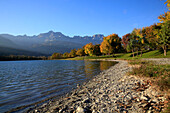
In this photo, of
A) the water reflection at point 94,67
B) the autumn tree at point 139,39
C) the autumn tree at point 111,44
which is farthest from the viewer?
the autumn tree at point 111,44

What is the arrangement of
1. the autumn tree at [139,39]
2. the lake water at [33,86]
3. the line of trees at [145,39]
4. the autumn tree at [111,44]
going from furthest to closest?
the autumn tree at [111,44] < the autumn tree at [139,39] < the line of trees at [145,39] < the lake water at [33,86]

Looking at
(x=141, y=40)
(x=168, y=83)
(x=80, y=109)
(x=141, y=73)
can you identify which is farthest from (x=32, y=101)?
(x=141, y=40)

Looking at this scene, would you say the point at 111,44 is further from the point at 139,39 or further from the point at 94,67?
the point at 94,67

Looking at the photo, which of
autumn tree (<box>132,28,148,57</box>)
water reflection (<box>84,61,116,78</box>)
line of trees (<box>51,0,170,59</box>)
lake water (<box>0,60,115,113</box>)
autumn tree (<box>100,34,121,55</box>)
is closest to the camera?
lake water (<box>0,60,115,113</box>)

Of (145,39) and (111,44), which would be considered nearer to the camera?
(145,39)

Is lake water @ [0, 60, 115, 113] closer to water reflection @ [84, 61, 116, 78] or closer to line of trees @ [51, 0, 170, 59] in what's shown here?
water reflection @ [84, 61, 116, 78]

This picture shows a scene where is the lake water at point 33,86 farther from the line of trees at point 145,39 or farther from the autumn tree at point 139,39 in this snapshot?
the autumn tree at point 139,39

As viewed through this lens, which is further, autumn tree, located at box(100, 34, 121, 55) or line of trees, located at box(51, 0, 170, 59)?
autumn tree, located at box(100, 34, 121, 55)

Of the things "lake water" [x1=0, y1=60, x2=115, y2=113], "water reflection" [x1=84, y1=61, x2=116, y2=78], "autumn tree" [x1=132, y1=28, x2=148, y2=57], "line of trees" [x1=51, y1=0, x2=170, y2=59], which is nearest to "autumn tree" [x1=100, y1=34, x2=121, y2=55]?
"line of trees" [x1=51, y1=0, x2=170, y2=59]

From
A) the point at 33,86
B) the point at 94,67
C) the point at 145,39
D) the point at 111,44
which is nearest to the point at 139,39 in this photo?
the point at 145,39

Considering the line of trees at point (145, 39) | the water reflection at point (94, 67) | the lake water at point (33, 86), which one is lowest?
the water reflection at point (94, 67)

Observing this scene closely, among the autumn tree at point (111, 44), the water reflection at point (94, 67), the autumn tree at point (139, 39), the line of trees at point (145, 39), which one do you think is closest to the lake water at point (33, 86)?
the water reflection at point (94, 67)

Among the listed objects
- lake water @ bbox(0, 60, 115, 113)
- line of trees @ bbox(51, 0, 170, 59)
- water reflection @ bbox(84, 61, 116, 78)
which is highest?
line of trees @ bbox(51, 0, 170, 59)

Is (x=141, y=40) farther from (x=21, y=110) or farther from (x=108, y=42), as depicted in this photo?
(x=21, y=110)
